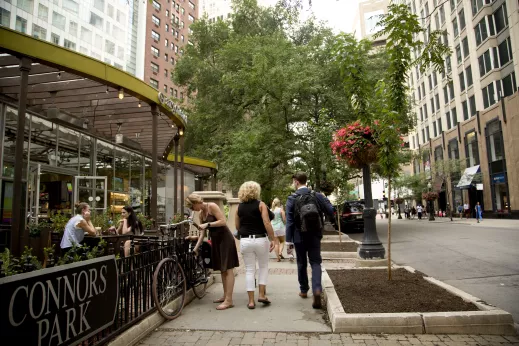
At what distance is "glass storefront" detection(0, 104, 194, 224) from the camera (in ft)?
35.8

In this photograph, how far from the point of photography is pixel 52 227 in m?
8.18

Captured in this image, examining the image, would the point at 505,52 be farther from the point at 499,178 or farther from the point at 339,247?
the point at 339,247

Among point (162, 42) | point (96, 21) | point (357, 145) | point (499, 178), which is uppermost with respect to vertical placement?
point (162, 42)

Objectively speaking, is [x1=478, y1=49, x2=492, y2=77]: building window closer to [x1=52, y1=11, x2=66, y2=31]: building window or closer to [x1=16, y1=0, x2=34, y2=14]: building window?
[x1=52, y1=11, x2=66, y2=31]: building window

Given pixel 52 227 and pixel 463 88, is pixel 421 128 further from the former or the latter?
pixel 52 227

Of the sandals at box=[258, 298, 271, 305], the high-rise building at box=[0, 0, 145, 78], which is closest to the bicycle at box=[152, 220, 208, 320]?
the sandals at box=[258, 298, 271, 305]

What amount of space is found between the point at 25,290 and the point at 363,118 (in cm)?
559

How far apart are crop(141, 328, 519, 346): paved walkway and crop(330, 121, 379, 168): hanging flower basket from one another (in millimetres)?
4754

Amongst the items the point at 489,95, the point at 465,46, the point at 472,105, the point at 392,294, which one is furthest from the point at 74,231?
the point at 465,46

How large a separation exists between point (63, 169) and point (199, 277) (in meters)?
9.73

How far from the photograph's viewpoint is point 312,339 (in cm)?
388

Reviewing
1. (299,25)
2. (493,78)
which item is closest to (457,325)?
(299,25)

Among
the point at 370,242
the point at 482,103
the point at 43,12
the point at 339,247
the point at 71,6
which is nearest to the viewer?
the point at 370,242

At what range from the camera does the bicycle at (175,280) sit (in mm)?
4547
